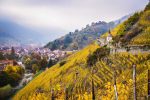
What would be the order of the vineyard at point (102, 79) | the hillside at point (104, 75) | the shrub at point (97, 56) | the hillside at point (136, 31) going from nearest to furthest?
the vineyard at point (102, 79) < the hillside at point (104, 75) < the hillside at point (136, 31) < the shrub at point (97, 56)

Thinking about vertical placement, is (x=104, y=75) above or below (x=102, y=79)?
above

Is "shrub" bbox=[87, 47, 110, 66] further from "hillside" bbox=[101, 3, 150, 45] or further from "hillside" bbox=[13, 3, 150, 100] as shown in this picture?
"hillside" bbox=[101, 3, 150, 45]

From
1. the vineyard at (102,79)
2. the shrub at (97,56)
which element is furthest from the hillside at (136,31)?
the vineyard at (102,79)

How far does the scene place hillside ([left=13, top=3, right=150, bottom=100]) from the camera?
44625 mm

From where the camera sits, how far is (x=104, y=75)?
180 feet

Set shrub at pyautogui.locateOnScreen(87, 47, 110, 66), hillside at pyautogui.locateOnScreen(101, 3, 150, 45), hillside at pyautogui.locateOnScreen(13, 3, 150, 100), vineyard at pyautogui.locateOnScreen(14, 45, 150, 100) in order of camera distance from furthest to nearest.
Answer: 1. shrub at pyautogui.locateOnScreen(87, 47, 110, 66)
2. hillside at pyautogui.locateOnScreen(101, 3, 150, 45)
3. hillside at pyautogui.locateOnScreen(13, 3, 150, 100)
4. vineyard at pyautogui.locateOnScreen(14, 45, 150, 100)

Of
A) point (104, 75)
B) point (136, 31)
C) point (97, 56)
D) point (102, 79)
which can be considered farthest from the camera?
point (136, 31)

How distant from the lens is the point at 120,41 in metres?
66.4

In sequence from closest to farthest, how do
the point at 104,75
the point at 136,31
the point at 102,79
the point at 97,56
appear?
the point at 102,79 → the point at 104,75 → the point at 97,56 → the point at 136,31

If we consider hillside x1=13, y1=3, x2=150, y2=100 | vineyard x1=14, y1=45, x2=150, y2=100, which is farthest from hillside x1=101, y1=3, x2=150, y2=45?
vineyard x1=14, y1=45, x2=150, y2=100

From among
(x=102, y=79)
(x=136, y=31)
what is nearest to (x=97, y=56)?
(x=136, y=31)

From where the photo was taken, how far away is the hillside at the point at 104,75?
4462 cm

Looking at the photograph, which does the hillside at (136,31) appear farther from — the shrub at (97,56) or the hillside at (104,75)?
the shrub at (97,56)

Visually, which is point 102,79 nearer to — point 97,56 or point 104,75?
point 104,75
